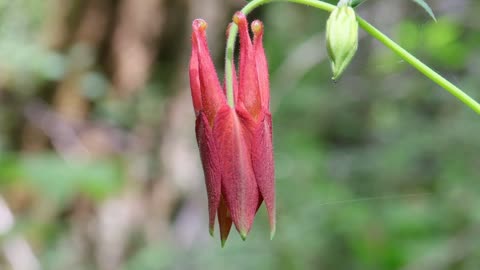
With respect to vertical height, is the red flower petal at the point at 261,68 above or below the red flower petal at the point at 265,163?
above

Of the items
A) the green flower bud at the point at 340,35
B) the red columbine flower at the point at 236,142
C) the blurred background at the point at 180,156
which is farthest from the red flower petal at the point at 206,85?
the blurred background at the point at 180,156

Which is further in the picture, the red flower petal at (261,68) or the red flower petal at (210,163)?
the red flower petal at (261,68)

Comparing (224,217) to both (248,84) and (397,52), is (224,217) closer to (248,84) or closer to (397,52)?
(248,84)

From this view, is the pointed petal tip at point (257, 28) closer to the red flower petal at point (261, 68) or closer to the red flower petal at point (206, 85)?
the red flower petal at point (261, 68)

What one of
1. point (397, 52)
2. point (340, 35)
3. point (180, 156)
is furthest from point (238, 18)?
point (180, 156)

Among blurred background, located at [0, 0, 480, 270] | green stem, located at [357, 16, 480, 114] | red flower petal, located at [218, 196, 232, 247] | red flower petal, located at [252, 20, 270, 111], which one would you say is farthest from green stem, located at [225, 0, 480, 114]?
blurred background, located at [0, 0, 480, 270]

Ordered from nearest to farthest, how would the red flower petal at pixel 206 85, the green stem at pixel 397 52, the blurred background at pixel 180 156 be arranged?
1. the green stem at pixel 397 52
2. the red flower petal at pixel 206 85
3. the blurred background at pixel 180 156
